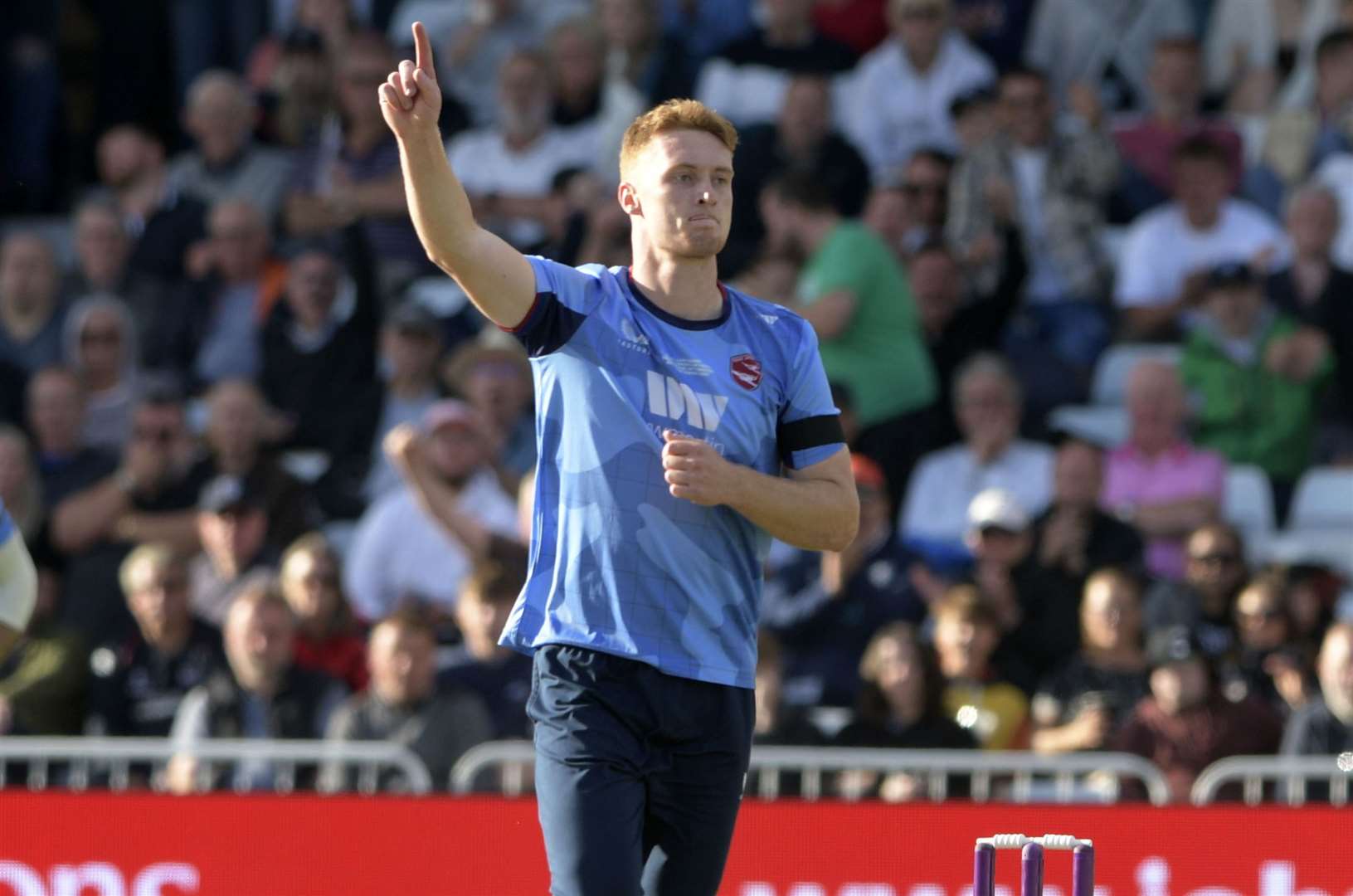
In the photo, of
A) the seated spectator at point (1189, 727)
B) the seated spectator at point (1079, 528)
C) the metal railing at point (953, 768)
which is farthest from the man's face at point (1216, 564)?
the metal railing at point (953, 768)

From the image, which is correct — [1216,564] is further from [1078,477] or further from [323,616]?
[323,616]

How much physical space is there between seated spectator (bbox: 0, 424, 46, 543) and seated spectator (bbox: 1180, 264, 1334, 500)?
560 centimetres

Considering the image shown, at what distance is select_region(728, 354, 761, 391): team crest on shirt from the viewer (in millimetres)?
4859

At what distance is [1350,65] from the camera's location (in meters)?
12.0

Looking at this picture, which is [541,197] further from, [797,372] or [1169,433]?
[797,372]

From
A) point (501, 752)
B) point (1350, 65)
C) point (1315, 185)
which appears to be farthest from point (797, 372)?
point (1350, 65)

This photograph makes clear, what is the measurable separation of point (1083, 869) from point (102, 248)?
29.4 ft

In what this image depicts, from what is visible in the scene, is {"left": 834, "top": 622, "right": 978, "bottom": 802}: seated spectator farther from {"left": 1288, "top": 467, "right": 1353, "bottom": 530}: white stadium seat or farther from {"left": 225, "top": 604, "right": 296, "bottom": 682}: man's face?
{"left": 1288, "top": 467, "right": 1353, "bottom": 530}: white stadium seat

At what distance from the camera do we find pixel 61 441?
11461mm

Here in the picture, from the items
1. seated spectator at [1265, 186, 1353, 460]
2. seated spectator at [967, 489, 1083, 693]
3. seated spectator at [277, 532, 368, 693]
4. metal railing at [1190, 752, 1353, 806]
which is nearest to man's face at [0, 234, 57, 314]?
seated spectator at [277, 532, 368, 693]

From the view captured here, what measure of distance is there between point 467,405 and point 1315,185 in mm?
4384

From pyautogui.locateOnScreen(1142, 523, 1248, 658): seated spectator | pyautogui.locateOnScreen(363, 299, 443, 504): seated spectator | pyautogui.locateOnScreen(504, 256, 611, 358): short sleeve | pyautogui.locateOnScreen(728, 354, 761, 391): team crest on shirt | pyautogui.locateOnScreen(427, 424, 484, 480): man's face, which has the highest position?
pyautogui.locateOnScreen(504, 256, 611, 358): short sleeve

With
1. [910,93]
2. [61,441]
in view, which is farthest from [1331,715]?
[61,441]

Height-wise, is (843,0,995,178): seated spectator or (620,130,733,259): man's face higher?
(843,0,995,178): seated spectator
